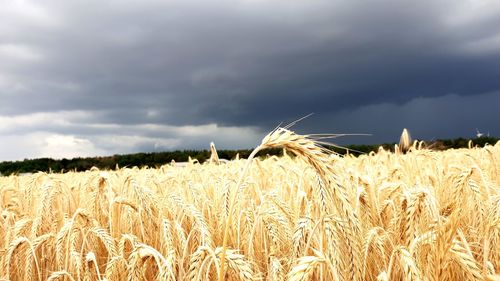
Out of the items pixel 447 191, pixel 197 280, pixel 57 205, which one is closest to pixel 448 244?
pixel 197 280

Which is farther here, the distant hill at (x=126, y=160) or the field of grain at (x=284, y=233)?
the distant hill at (x=126, y=160)

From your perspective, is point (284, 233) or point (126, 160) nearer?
point (284, 233)

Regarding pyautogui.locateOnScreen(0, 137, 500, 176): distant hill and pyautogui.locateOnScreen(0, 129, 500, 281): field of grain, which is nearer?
pyautogui.locateOnScreen(0, 129, 500, 281): field of grain

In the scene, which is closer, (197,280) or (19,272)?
(197,280)

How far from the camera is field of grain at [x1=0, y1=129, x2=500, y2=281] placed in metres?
1.86

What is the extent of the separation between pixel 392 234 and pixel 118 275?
6.71 feet

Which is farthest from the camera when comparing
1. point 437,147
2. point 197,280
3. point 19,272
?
point 437,147

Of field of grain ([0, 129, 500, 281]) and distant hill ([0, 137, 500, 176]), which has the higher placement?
distant hill ([0, 137, 500, 176])

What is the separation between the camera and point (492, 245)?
288 cm

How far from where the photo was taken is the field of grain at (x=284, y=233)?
186 centimetres

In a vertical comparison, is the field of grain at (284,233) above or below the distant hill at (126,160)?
below

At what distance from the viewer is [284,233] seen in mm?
3021

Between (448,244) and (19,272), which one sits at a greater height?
(448,244)

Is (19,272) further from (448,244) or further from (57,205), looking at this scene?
(448,244)
